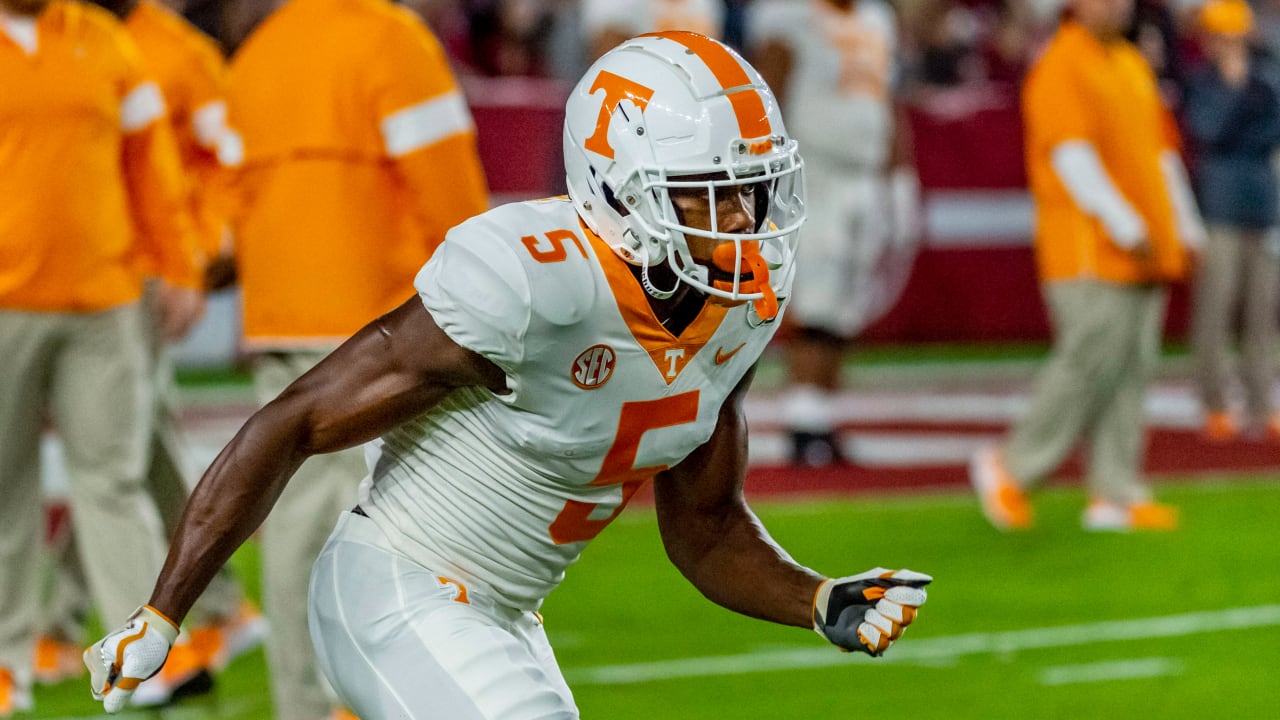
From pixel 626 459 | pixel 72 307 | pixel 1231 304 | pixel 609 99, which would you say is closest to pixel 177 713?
pixel 72 307

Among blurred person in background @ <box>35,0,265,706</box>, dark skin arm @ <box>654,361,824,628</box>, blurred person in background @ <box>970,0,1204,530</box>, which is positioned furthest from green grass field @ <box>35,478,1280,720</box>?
dark skin arm @ <box>654,361,824,628</box>

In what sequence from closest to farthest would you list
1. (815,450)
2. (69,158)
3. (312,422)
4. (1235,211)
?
(312,422)
(69,158)
(815,450)
(1235,211)

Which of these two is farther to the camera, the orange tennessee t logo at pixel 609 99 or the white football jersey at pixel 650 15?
the white football jersey at pixel 650 15

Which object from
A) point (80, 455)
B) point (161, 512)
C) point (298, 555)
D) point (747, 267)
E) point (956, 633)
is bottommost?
point (956, 633)

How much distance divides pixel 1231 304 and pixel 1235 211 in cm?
49

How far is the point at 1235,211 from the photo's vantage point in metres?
10.2

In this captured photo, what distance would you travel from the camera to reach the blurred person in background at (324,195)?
4.81m

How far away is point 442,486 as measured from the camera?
10.5 feet

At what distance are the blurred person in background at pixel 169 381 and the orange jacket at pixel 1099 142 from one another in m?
3.26

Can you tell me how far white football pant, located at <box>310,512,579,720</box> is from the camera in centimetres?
301

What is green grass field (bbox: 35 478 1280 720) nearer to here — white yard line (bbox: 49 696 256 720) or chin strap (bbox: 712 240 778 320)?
white yard line (bbox: 49 696 256 720)

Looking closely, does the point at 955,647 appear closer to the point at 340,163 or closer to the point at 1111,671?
the point at 1111,671

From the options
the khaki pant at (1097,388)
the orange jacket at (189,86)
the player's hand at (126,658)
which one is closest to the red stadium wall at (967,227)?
the khaki pant at (1097,388)

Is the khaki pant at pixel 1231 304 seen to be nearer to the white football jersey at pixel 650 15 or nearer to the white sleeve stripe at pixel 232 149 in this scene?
the white football jersey at pixel 650 15
